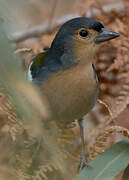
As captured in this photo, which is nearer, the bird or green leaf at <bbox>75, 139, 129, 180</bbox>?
green leaf at <bbox>75, 139, 129, 180</bbox>

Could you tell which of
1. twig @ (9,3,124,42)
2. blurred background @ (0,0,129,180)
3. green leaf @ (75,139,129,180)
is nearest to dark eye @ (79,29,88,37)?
Answer: blurred background @ (0,0,129,180)

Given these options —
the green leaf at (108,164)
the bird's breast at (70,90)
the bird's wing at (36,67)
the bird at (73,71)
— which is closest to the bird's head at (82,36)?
the bird at (73,71)

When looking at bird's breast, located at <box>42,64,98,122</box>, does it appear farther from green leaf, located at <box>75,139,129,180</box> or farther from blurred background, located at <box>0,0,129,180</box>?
green leaf, located at <box>75,139,129,180</box>

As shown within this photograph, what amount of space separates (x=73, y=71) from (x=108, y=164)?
0.65m

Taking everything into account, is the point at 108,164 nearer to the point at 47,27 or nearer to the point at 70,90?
the point at 70,90

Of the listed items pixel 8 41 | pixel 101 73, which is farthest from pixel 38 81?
pixel 8 41

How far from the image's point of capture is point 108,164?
1736 mm

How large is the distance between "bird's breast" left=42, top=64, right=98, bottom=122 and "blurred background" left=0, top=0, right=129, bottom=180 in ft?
0.45

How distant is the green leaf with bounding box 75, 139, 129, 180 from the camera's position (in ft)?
5.46

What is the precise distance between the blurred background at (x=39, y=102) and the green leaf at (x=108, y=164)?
0.30 feet

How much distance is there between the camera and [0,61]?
2.58ft

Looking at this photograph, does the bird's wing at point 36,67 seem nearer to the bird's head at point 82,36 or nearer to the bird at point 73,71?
the bird at point 73,71

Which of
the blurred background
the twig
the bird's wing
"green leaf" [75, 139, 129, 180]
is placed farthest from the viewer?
the twig

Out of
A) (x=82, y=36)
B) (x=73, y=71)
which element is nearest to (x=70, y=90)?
(x=73, y=71)
